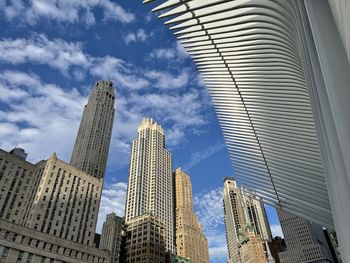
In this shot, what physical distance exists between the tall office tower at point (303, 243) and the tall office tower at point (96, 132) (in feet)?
286

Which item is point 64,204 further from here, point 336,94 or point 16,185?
point 336,94

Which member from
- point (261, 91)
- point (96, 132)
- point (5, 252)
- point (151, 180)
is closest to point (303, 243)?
point (151, 180)

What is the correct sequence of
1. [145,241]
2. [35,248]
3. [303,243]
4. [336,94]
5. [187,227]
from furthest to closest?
[187,227] < [303,243] < [145,241] < [35,248] < [336,94]

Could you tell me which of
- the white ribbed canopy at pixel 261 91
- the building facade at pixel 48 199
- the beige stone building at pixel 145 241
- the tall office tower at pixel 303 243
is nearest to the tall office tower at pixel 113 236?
the beige stone building at pixel 145 241

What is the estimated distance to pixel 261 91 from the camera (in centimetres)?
1075

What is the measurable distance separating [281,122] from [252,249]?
169546mm

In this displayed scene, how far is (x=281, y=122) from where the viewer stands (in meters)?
11.3

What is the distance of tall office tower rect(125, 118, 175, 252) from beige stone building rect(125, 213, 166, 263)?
47.6 ft

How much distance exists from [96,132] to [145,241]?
49020 millimetres

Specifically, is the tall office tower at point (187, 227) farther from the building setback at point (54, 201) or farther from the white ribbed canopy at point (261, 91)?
the white ribbed canopy at point (261, 91)

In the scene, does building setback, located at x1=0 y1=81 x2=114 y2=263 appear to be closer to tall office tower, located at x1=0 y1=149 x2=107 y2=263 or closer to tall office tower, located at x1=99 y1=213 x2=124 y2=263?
tall office tower, located at x1=0 y1=149 x2=107 y2=263

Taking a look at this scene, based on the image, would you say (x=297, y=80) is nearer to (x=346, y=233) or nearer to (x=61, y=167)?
(x=346, y=233)

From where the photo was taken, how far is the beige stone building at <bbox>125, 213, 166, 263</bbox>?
112 meters

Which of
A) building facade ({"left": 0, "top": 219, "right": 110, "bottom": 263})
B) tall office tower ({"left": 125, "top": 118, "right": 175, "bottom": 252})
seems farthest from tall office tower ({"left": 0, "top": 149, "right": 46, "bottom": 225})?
tall office tower ({"left": 125, "top": 118, "right": 175, "bottom": 252})
